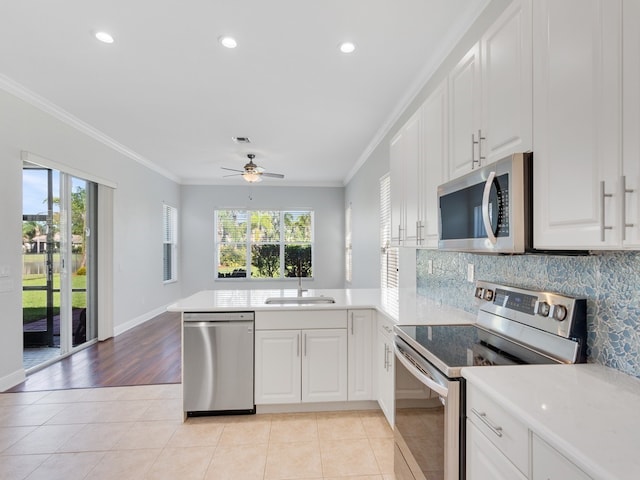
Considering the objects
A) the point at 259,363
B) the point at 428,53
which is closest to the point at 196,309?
the point at 259,363

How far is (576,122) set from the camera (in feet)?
3.41

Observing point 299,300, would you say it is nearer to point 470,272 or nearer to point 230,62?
point 470,272

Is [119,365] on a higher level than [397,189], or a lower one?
lower

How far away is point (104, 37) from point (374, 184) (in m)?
3.47

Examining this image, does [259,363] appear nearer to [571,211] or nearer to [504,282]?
[504,282]

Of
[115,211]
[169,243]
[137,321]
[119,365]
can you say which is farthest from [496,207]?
[169,243]

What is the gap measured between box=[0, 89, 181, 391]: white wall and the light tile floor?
2.89 feet

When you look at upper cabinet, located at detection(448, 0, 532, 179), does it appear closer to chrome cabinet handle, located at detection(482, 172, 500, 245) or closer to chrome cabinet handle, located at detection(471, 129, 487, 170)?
chrome cabinet handle, located at detection(471, 129, 487, 170)

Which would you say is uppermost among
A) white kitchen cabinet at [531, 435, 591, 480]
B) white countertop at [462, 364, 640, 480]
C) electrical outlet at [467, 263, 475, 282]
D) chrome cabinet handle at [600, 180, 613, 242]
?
chrome cabinet handle at [600, 180, 613, 242]

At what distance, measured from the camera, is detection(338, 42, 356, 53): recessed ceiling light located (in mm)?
2588

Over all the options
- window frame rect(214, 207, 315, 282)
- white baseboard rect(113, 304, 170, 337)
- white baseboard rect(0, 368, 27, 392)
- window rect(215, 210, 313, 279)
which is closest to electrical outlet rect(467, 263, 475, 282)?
white baseboard rect(0, 368, 27, 392)

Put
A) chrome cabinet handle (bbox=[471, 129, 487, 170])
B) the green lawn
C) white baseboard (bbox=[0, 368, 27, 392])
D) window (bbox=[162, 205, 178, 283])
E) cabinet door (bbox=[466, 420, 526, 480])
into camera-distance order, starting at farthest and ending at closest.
Answer: window (bbox=[162, 205, 178, 283]) → the green lawn → white baseboard (bbox=[0, 368, 27, 392]) → chrome cabinet handle (bbox=[471, 129, 487, 170]) → cabinet door (bbox=[466, 420, 526, 480])

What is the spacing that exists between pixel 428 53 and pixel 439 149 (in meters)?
1.15

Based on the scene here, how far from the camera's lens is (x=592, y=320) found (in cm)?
129
